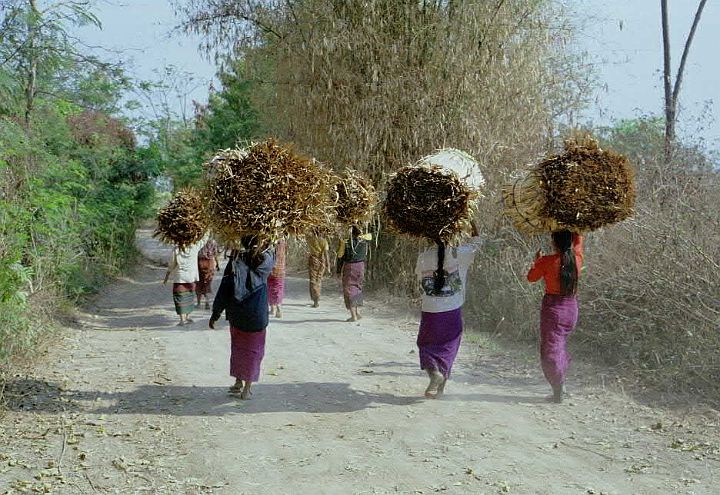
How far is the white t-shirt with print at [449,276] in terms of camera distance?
6.57 m

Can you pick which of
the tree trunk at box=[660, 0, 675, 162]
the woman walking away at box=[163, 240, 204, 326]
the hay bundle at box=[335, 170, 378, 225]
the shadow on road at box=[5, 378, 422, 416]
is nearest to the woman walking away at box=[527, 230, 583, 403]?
the shadow on road at box=[5, 378, 422, 416]

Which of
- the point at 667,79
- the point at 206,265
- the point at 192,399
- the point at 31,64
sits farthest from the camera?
the point at 667,79

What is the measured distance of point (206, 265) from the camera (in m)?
12.0

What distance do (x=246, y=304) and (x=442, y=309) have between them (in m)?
1.69

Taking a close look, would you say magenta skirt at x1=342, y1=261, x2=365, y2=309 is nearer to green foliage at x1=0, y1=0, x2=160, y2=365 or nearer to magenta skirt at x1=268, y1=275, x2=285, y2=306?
magenta skirt at x1=268, y1=275, x2=285, y2=306

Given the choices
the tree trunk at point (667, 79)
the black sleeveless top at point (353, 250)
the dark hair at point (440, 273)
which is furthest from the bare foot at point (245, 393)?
the tree trunk at point (667, 79)

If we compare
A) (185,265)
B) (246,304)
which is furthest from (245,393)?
(185,265)

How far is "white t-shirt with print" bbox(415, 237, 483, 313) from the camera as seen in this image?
21.6 ft

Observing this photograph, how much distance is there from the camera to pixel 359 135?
495 inches

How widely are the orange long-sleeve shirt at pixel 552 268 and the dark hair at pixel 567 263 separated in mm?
33

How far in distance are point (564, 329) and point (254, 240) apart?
108 inches

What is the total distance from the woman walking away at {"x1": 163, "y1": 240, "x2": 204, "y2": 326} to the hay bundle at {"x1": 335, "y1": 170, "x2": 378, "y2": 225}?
3061 mm

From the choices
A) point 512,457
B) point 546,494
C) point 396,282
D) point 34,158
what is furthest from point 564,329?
point 34,158

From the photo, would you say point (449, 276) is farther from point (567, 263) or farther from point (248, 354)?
point (248, 354)
